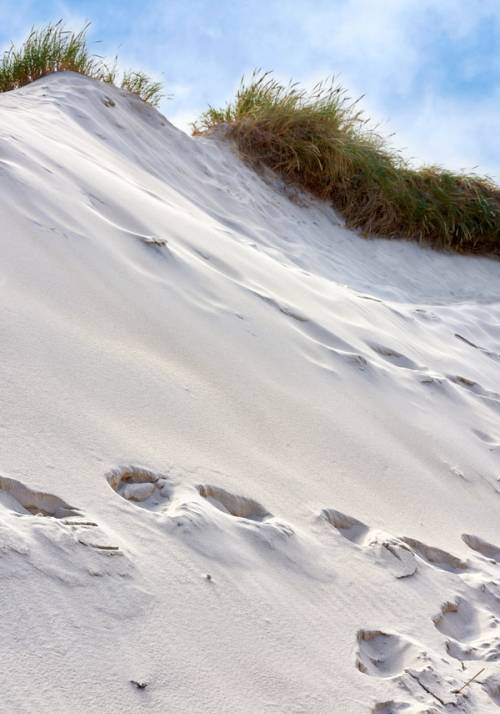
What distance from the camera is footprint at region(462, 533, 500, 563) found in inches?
90.4

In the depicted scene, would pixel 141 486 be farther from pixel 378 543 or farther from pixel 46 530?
pixel 378 543

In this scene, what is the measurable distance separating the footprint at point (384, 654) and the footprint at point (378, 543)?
0.82 ft

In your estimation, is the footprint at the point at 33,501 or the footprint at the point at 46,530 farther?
the footprint at the point at 33,501

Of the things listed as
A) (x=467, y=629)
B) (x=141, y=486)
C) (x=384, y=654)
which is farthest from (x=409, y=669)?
(x=141, y=486)

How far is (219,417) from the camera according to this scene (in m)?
2.18

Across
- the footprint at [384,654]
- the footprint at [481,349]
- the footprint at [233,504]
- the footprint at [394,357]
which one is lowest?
the footprint at [384,654]

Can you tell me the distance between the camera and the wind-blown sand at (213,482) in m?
1.31

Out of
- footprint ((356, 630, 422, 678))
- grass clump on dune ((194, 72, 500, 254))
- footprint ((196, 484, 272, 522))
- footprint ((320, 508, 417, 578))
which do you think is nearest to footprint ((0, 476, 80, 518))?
footprint ((196, 484, 272, 522))

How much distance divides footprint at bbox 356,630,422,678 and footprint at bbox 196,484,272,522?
35cm

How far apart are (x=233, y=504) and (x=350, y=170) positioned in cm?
656

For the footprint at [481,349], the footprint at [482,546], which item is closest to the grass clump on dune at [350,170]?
the footprint at [481,349]

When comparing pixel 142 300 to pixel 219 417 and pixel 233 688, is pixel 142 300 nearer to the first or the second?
pixel 219 417

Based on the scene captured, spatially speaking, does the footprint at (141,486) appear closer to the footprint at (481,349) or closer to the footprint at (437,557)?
the footprint at (437,557)

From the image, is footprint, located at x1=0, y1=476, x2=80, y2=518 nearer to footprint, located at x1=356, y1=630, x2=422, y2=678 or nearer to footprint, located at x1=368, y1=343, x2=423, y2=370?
footprint, located at x1=356, y1=630, x2=422, y2=678
